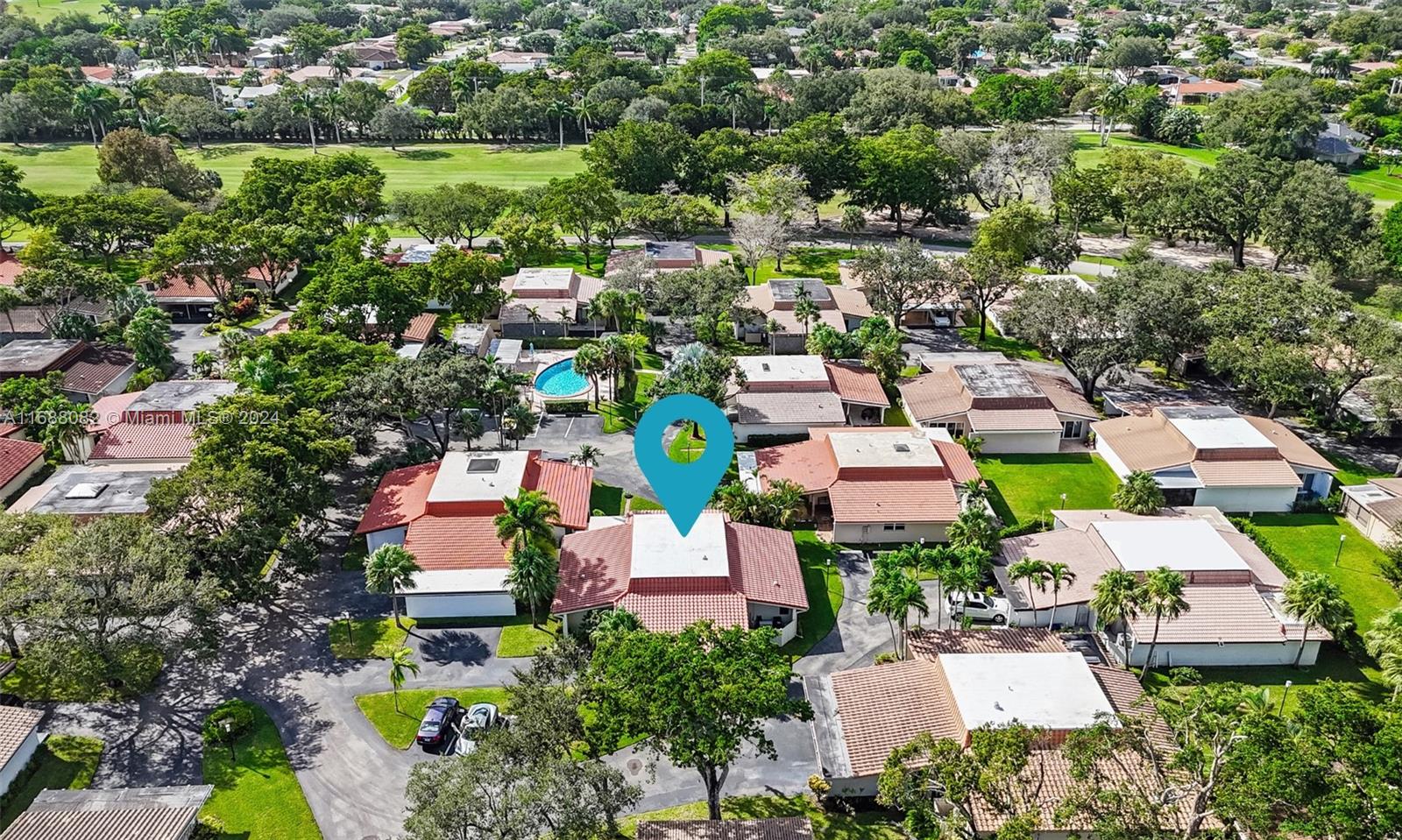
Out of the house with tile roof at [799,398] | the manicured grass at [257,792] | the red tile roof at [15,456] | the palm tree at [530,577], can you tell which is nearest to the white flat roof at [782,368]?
the house with tile roof at [799,398]

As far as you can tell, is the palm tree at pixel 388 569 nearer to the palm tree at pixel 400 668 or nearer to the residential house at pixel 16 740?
the palm tree at pixel 400 668

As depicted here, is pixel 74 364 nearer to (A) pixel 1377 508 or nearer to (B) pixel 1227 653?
(B) pixel 1227 653

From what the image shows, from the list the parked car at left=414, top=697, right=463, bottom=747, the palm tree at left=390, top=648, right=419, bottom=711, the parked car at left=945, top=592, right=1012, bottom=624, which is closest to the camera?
the parked car at left=414, top=697, right=463, bottom=747

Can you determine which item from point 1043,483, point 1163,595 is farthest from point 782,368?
point 1163,595

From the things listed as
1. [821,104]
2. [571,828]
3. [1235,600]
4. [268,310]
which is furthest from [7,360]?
[821,104]

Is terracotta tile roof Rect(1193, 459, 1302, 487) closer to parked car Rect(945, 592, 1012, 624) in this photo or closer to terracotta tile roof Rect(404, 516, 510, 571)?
parked car Rect(945, 592, 1012, 624)

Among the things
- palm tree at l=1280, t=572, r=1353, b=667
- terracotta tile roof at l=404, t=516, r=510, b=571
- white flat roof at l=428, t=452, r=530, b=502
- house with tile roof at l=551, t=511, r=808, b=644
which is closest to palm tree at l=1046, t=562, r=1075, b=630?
palm tree at l=1280, t=572, r=1353, b=667
